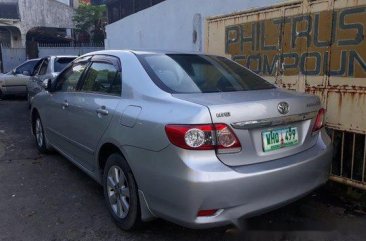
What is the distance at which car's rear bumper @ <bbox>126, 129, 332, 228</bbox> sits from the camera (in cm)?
256

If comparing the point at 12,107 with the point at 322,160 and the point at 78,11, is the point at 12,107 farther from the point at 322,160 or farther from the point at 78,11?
the point at 78,11

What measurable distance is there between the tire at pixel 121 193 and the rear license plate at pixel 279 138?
109 cm

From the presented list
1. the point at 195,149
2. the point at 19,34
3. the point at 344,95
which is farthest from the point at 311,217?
the point at 19,34

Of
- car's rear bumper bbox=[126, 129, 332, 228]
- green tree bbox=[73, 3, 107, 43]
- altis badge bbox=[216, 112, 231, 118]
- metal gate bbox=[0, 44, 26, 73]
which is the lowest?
car's rear bumper bbox=[126, 129, 332, 228]

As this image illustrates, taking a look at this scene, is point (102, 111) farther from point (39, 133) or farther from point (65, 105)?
point (39, 133)

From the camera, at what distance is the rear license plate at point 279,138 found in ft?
9.25

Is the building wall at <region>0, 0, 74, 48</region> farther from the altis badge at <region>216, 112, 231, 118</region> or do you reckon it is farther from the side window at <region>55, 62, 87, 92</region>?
the altis badge at <region>216, 112, 231, 118</region>

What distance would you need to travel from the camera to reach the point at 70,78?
470cm

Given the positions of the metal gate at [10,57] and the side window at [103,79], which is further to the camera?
the metal gate at [10,57]

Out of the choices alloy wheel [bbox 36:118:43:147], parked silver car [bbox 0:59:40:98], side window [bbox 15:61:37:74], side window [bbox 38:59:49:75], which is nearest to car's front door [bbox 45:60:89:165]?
alloy wheel [bbox 36:118:43:147]

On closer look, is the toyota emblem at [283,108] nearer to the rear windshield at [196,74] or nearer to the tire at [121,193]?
the rear windshield at [196,74]

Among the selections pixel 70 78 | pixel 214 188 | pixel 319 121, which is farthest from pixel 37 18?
pixel 214 188

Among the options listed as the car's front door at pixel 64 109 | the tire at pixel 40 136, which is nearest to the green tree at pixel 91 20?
the tire at pixel 40 136

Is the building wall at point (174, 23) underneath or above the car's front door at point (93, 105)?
above
